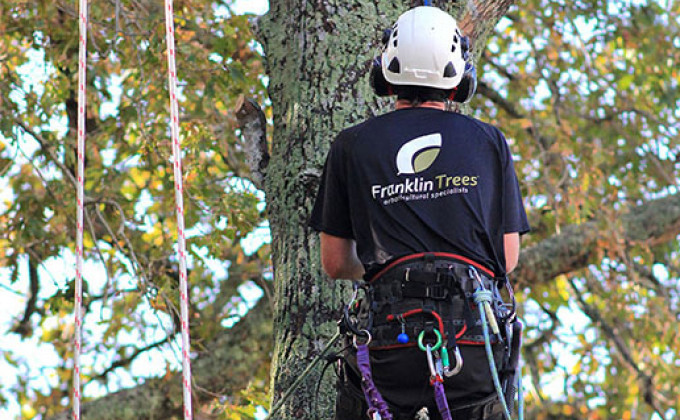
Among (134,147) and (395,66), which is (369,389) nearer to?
(395,66)

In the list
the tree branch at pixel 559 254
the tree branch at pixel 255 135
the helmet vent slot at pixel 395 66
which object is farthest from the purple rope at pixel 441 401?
the tree branch at pixel 559 254

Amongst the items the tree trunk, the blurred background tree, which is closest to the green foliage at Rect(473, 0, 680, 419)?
the blurred background tree

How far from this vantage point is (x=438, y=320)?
3.41m

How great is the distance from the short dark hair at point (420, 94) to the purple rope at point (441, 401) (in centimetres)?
91

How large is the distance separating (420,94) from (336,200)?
425mm

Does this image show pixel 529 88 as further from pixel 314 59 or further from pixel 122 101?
pixel 314 59

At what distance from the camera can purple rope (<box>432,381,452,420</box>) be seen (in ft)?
11.0

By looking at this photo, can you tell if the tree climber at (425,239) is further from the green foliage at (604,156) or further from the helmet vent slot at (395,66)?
the green foliage at (604,156)

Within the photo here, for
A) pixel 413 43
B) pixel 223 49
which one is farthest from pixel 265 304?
pixel 413 43

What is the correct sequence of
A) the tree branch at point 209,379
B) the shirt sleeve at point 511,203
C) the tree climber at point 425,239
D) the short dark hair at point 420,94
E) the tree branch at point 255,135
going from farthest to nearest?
1. the tree branch at point 209,379
2. the tree branch at point 255,135
3. the short dark hair at point 420,94
4. the shirt sleeve at point 511,203
5. the tree climber at point 425,239

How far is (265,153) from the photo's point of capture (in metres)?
5.07

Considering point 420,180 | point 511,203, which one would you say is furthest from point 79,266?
point 511,203

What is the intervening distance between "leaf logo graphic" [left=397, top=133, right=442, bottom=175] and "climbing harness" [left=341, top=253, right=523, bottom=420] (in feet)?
0.87

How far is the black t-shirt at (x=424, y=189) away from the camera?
3.48 m
